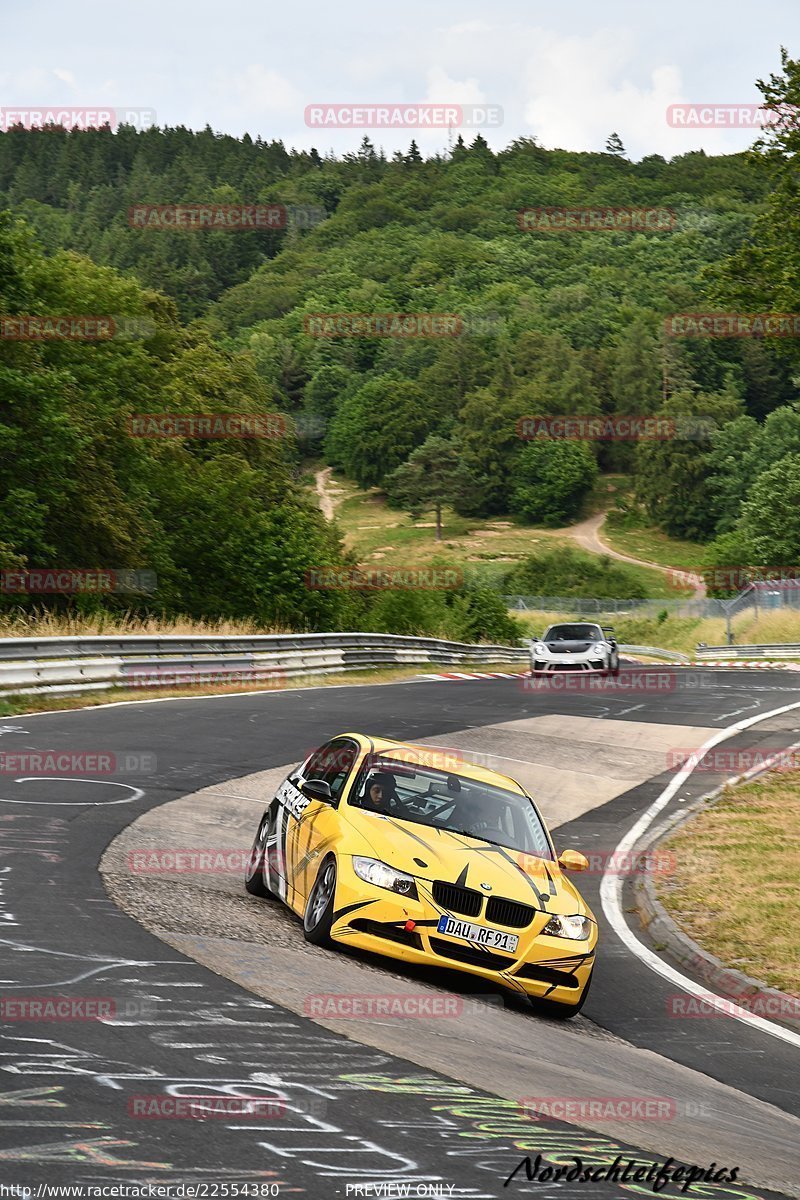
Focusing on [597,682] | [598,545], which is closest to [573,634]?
[597,682]

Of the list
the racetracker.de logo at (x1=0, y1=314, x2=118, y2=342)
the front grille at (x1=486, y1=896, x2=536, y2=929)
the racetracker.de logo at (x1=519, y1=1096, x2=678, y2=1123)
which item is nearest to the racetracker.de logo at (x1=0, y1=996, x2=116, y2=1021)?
the racetracker.de logo at (x1=519, y1=1096, x2=678, y2=1123)

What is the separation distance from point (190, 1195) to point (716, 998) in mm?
6373

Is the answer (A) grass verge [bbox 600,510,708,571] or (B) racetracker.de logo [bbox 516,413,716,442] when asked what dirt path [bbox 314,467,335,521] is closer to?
(B) racetracker.de logo [bbox 516,413,716,442]

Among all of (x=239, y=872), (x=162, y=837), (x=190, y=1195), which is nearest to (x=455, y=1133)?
(x=190, y=1195)

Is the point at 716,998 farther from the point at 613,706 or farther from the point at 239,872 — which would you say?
the point at 613,706

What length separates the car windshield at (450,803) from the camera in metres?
9.42

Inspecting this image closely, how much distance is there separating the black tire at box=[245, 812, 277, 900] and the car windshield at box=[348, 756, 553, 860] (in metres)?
1.22

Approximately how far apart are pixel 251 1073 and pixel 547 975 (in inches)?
131

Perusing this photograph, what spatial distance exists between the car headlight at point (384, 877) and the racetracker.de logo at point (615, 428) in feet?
473

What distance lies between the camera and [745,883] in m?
13.2

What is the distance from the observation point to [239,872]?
11281 millimetres

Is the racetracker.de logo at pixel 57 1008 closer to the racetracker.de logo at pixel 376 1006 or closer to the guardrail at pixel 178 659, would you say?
→ the racetracker.de logo at pixel 376 1006

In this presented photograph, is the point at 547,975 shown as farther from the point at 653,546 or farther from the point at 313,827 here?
the point at 653,546

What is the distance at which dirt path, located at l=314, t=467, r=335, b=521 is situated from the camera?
164 metres
